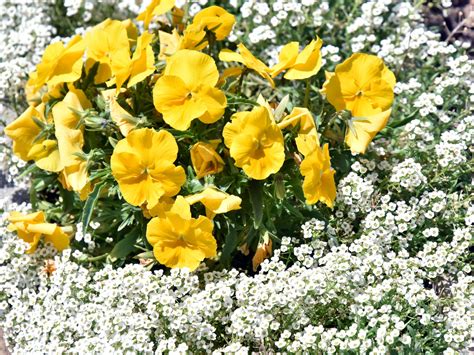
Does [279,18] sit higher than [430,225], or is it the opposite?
[279,18]

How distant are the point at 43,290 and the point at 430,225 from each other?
4.64 ft

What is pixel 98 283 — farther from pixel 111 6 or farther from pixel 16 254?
pixel 111 6

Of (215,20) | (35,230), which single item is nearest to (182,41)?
(215,20)

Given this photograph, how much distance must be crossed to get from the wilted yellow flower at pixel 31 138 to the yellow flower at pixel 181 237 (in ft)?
1.76

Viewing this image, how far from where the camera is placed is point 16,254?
3.11m

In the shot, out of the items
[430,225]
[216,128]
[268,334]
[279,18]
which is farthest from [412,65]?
[268,334]

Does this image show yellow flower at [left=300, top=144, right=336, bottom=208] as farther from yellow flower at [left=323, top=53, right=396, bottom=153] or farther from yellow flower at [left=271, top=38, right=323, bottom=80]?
yellow flower at [left=271, top=38, right=323, bottom=80]

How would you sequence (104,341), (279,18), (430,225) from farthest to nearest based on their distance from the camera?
(279,18), (430,225), (104,341)

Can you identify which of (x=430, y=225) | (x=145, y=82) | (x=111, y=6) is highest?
(x=145, y=82)

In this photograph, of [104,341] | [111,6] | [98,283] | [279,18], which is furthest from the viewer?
[111,6]

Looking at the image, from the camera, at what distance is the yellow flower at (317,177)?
8.71ft

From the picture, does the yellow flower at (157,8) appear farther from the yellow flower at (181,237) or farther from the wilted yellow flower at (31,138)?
the yellow flower at (181,237)

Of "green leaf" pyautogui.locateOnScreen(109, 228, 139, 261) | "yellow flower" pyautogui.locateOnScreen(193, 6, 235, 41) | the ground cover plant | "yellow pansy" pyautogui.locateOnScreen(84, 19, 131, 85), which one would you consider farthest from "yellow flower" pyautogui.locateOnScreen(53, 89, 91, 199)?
"yellow flower" pyautogui.locateOnScreen(193, 6, 235, 41)

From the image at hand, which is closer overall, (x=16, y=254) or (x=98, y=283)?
(x=98, y=283)
